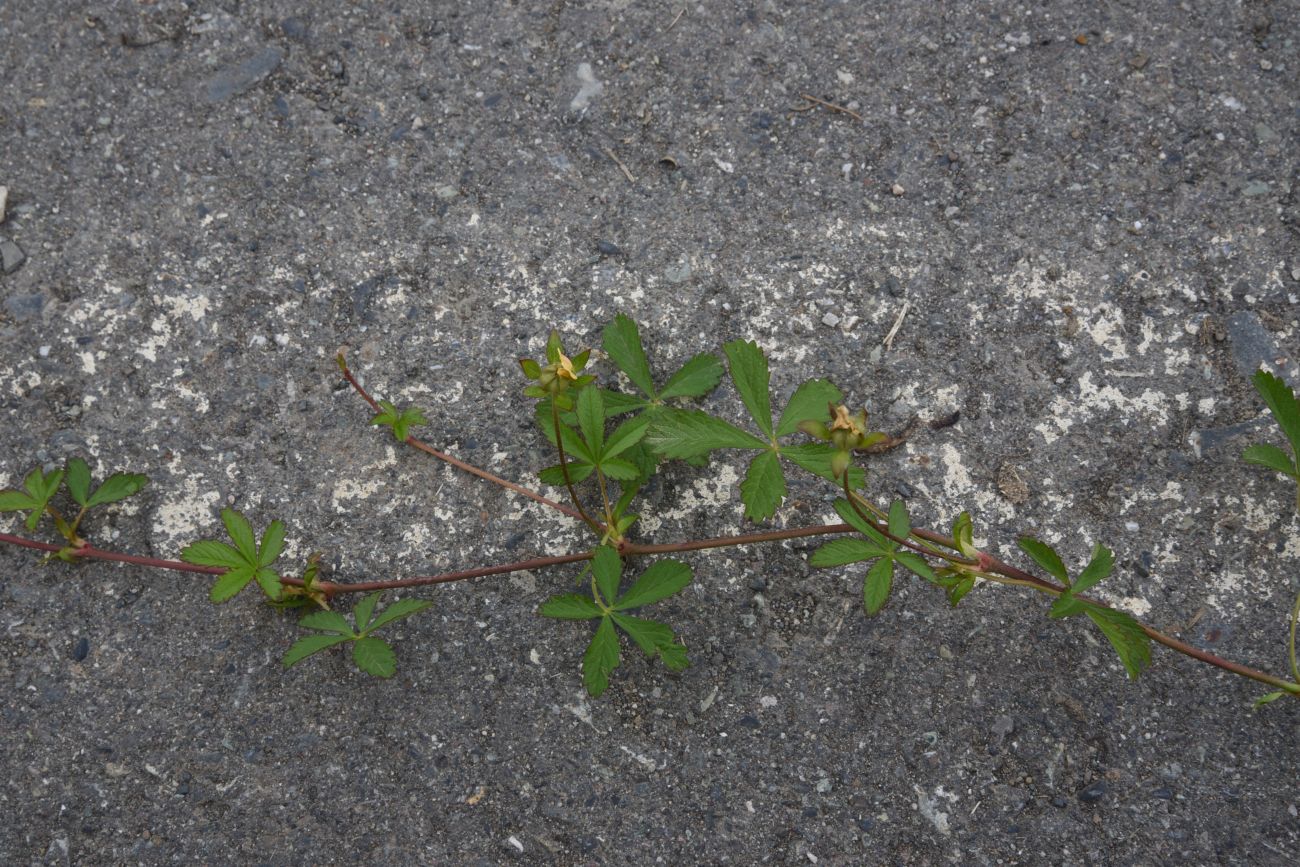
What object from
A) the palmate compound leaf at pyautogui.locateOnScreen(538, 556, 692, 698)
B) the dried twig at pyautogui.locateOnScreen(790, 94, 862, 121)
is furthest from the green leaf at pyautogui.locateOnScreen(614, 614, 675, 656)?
the dried twig at pyautogui.locateOnScreen(790, 94, 862, 121)

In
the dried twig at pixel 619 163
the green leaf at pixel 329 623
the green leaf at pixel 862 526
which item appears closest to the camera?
the green leaf at pixel 862 526

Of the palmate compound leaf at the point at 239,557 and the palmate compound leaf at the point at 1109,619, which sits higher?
the palmate compound leaf at the point at 239,557

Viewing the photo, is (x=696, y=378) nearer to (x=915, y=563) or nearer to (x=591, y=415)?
(x=591, y=415)

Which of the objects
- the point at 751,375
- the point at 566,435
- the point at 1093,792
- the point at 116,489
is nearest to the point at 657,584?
the point at 566,435

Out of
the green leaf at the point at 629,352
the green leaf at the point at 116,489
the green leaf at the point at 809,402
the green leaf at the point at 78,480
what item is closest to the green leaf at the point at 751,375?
the green leaf at the point at 809,402

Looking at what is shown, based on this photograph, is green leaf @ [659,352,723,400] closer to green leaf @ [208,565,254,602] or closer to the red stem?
the red stem

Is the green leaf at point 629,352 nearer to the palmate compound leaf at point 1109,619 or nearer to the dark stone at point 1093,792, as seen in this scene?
the palmate compound leaf at point 1109,619
